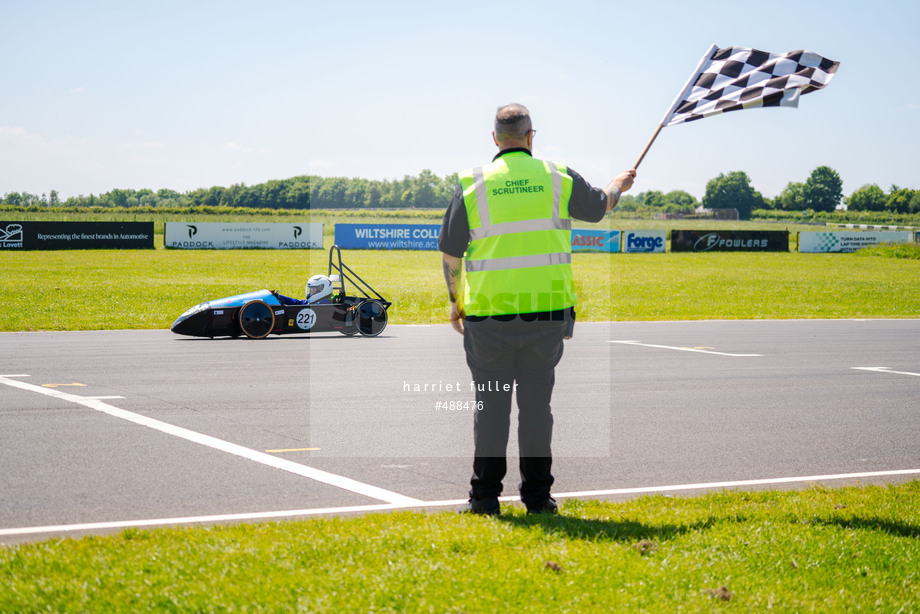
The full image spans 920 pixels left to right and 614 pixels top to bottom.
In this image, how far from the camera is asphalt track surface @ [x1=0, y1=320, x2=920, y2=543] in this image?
5.13 m

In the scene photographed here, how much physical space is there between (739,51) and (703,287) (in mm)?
23762

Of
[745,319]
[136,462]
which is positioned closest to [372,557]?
[136,462]

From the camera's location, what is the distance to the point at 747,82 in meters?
5.20

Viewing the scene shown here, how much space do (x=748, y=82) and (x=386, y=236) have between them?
1477 inches

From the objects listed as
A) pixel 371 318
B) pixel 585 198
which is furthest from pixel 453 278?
pixel 371 318

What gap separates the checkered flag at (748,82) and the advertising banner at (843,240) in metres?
47.7

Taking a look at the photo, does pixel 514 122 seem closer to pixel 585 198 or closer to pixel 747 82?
pixel 585 198

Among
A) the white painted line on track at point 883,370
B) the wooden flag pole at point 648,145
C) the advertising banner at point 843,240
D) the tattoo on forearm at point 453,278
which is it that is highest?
the advertising banner at point 843,240

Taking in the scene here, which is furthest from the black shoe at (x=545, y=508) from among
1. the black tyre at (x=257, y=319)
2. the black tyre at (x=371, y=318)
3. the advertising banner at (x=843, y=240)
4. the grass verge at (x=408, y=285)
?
the advertising banner at (x=843, y=240)

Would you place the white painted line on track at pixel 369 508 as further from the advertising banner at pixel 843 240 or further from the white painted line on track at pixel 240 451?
the advertising banner at pixel 843 240

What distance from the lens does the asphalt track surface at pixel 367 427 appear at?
16.8ft

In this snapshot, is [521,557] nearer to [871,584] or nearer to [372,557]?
[372,557]

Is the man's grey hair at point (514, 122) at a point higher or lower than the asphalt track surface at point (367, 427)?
higher

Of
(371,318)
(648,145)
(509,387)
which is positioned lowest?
(371,318)
